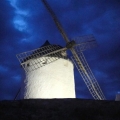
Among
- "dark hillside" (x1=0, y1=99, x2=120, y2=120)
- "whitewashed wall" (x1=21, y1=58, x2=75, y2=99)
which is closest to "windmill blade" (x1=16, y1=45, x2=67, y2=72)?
"whitewashed wall" (x1=21, y1=58, x2=75, y2=99)

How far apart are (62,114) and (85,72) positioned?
11.9m

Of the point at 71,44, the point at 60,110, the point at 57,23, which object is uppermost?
the point at 57,23

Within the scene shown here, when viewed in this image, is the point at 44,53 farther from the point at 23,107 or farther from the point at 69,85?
the point at 23,107

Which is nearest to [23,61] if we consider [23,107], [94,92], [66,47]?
[66,47]

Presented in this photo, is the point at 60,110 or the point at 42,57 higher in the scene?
the point at 42,57

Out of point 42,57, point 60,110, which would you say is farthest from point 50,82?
point 60,110

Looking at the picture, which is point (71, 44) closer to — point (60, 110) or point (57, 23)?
point (57, 23)

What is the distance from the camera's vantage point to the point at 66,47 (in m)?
14.0

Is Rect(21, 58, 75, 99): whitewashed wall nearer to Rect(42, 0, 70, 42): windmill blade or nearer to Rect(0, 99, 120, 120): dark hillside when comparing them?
Rect(42, 0, 70, 42): windmill blade

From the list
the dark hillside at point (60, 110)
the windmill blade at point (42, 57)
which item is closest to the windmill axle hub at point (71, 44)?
the windmill blade at point (42, 57)

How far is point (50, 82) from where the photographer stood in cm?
1265

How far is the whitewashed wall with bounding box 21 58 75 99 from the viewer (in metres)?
12.5

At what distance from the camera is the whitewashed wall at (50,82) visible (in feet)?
41.0

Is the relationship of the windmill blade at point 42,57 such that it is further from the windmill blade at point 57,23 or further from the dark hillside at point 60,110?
the dark hillside at point 60,110
